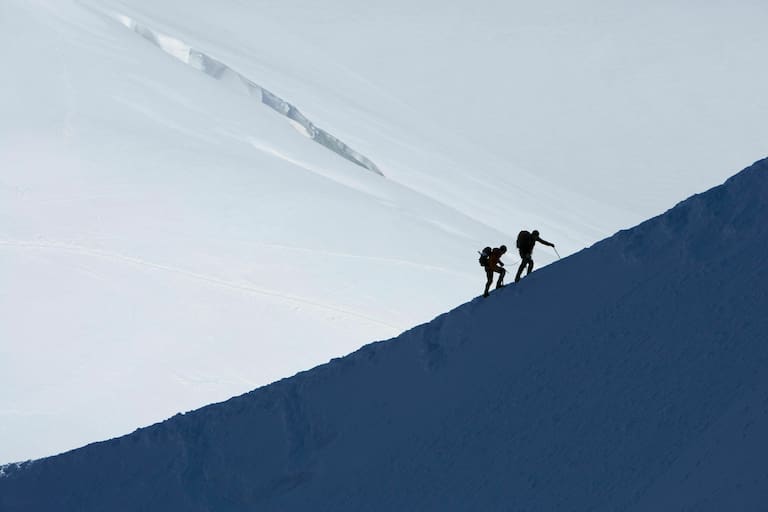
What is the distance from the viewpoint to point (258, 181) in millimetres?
21500

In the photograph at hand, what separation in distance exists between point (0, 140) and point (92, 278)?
12.6ft

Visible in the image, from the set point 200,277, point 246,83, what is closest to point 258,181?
point 200,277

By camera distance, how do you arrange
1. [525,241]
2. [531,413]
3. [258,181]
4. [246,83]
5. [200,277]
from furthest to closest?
[246,83]
[258,181]
[200,277]
[525,241]
[531,413]

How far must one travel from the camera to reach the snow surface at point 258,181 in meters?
15.9

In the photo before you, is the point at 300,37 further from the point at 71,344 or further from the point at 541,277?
the point at 541,277

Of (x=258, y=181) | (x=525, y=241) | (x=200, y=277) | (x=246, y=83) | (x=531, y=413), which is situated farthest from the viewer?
(x=246, y=83)

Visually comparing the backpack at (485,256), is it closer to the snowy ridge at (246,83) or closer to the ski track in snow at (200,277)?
the ski track in snow at (200,277)

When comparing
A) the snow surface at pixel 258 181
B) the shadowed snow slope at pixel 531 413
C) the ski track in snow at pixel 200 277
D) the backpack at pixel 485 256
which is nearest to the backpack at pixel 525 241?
the backpack at pixel 485 256

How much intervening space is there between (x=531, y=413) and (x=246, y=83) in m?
18.7

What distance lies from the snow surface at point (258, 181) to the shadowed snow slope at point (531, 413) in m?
2.75

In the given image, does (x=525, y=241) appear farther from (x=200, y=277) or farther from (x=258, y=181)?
(x=258, y=181)

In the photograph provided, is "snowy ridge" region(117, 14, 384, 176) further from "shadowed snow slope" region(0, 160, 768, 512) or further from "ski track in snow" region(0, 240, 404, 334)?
"shadowed snow slope" region(0, 160, 768, 512)

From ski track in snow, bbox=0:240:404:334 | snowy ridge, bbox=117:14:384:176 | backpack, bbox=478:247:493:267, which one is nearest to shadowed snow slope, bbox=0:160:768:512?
backpack, bbox=478:247:493:267

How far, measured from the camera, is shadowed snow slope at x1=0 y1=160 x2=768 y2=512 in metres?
9.62
